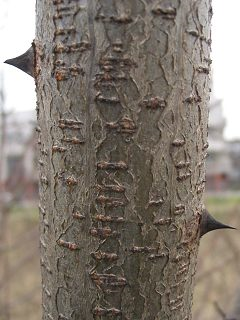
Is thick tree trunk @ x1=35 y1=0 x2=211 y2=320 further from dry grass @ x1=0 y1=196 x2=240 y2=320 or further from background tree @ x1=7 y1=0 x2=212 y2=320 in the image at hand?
dry grass @ x1=0 y1=196 x2=240 y2=320

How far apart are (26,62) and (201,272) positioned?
234 inches

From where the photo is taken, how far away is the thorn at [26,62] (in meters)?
1.04

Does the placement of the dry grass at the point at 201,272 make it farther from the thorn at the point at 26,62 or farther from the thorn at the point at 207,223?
the thorn at the point at 26,62

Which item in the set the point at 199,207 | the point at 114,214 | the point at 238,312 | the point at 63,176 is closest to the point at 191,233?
the point at 199,207

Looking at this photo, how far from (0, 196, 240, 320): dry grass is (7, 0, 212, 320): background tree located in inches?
201

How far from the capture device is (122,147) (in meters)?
0.90

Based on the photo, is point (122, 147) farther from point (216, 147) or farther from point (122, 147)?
point (216, 147)

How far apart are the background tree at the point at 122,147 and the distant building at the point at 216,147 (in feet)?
12.6

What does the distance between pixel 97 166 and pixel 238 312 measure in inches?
52.3

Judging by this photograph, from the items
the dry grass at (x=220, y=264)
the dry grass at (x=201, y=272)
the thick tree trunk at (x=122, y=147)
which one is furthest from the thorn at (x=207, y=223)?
the dry grass at (x=220, y=264)

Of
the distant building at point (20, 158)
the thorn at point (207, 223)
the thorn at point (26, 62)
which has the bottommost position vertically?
the distant building at point (20, 158)

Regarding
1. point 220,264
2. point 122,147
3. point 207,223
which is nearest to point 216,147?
point 220,264

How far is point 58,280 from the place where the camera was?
1028mm

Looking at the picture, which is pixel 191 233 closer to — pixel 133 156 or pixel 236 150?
pixel 133 156
